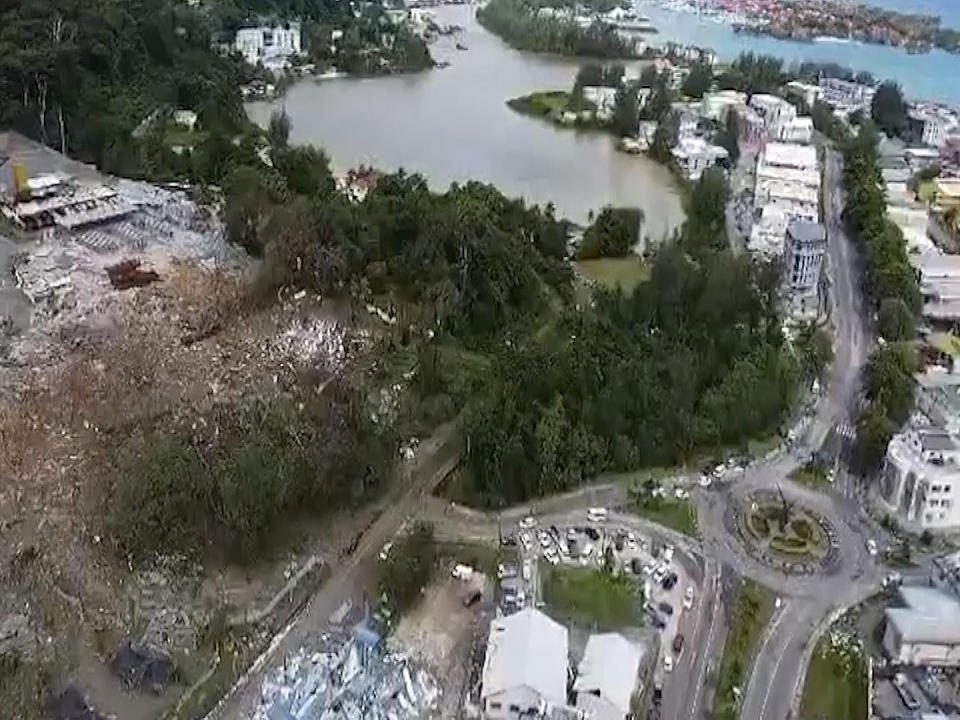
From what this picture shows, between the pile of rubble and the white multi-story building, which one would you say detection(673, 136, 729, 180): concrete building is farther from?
the pile of rubble

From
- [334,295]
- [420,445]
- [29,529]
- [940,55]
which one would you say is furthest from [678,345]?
[940,55]

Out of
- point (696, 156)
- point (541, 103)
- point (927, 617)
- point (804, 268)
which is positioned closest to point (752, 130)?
point (696, 156)

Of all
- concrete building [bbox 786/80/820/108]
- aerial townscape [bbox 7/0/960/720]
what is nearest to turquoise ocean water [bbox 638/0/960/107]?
concrete building [bbox 786/80/820/108]

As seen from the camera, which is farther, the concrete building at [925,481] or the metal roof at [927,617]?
the concrete building at [925,481]

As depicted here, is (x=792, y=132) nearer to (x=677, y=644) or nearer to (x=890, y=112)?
(x=890, y=112)

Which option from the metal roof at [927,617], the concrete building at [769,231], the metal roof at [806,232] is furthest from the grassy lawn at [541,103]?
the metal roof at [927,617]

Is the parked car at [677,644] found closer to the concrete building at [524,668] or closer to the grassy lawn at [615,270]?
the concrete building at [524,668]
